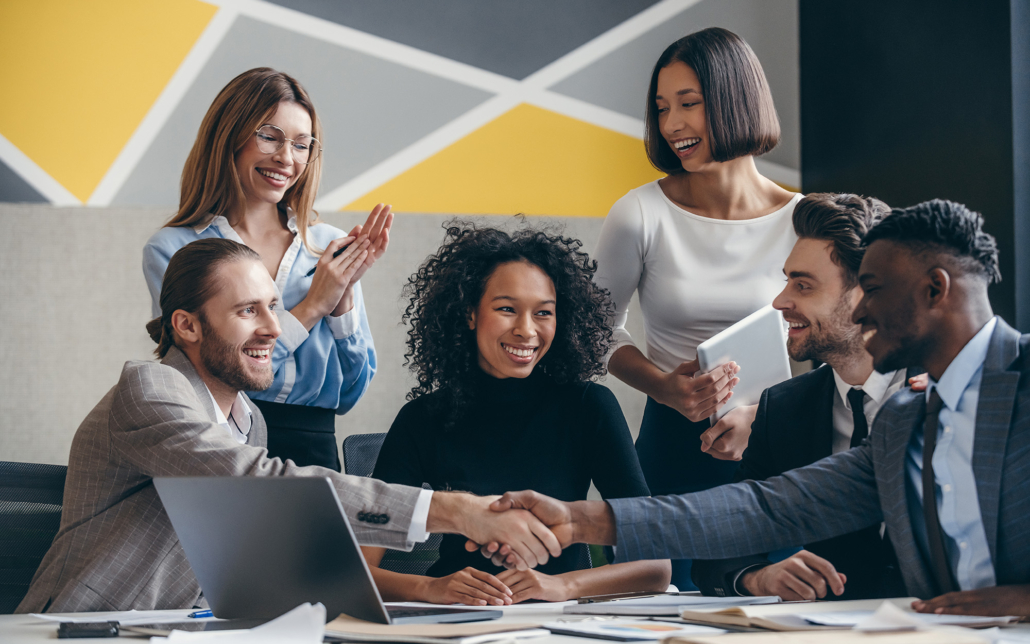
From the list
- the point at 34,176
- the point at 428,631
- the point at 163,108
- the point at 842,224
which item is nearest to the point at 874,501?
the point at 842,224

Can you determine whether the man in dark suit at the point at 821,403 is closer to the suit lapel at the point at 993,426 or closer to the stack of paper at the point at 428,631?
the suit lapel at the point at 993,426

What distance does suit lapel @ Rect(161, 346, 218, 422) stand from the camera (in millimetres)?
1815

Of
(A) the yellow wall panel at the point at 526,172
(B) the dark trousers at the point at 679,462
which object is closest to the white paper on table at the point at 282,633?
(B) the dark trousers at the point at 679,462

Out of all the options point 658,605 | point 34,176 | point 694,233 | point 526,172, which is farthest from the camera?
point 526,172

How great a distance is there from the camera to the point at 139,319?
11.8ft

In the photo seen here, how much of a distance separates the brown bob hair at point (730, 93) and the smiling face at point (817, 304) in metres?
0.35

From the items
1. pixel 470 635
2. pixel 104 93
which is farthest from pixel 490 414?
pixel 104 93

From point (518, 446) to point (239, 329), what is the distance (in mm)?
671

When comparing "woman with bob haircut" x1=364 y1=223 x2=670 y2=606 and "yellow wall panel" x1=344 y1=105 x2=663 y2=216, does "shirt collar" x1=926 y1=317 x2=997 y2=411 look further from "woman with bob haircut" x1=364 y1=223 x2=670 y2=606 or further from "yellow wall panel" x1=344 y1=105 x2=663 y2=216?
"yellow wall panel" x1=344 y1=105 x2=663 y2=216

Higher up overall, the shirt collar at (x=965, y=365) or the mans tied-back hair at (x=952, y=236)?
the mans tied-back hair at (x=952, y=236)

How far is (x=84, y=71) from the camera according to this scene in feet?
11.8

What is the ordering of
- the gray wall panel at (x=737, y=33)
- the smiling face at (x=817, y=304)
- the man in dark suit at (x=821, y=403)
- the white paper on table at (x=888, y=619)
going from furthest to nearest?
the gray wall panel at (x=737, y=33)
the smiling face at (x=817, y=304)
the man in dark suit at (x=821, y=403)
the white paper on table at (x=888, y=619)

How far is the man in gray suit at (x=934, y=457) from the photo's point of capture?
1306 mm

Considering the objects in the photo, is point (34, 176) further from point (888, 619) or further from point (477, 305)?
point (888, 619)
